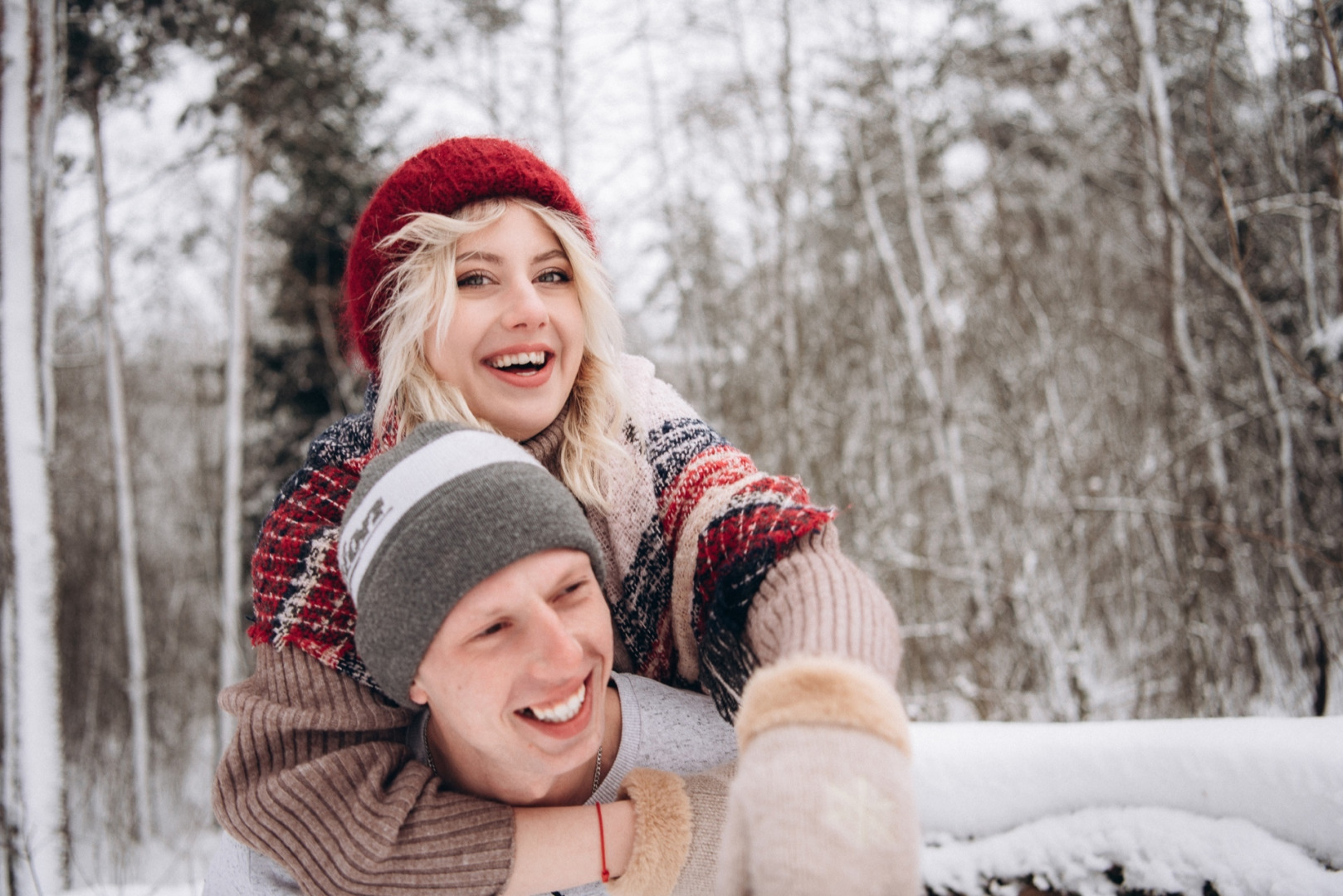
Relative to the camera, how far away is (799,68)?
6781 millimetres

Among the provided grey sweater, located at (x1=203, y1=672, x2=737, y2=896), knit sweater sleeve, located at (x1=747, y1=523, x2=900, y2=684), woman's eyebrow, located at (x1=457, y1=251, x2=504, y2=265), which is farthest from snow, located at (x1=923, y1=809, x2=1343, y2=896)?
woman's eyebrow, located at (x1=457, y1=251, x2=504, y2=265)

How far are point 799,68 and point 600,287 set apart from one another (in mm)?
6127

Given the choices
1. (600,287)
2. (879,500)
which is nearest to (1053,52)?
(879,500)

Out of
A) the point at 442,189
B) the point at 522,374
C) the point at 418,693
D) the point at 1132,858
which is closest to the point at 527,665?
the point at 418,693

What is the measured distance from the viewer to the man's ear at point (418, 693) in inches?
48.5

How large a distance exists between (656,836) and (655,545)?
1.74 ft

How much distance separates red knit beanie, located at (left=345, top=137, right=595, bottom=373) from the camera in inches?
60.7

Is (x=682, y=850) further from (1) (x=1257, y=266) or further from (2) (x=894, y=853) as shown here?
(1) (x=1257, y=266)

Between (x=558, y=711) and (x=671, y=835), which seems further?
(x=671, y=835)

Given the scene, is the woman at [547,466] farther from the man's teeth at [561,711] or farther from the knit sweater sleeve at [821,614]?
the man's teeth at [561,711]

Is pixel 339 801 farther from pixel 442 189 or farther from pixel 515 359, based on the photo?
pixel 442 189

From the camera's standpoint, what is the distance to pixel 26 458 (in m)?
3.49

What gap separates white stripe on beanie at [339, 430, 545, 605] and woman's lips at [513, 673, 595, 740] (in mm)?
348

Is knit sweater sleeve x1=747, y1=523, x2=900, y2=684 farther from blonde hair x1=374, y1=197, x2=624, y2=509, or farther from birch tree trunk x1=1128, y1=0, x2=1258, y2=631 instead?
birch tree trunk x1=1128, y1=0, x2=1258, y2=631
